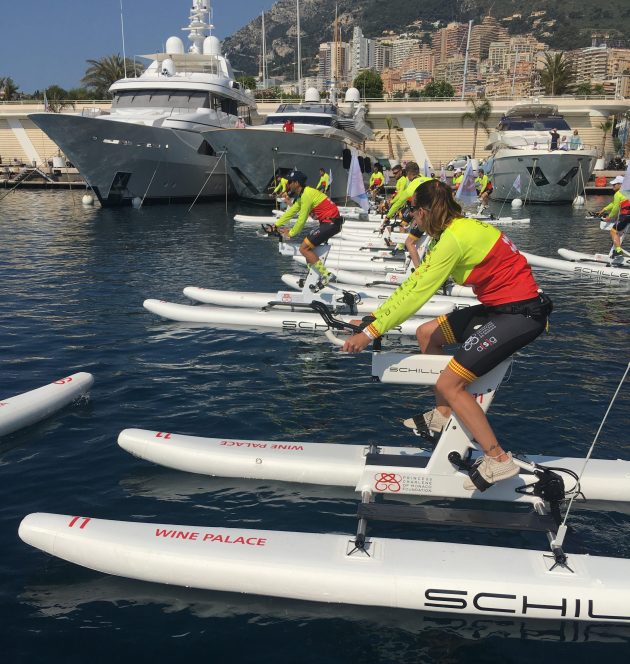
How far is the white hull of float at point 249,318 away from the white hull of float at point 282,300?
42cm

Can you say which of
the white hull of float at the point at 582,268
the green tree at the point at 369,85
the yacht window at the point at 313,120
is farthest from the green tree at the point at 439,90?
the white hull of float at the point at 582,268

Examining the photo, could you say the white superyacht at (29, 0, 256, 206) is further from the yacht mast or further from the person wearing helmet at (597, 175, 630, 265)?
the person wearing helmet at (597, 175, 630, 265)

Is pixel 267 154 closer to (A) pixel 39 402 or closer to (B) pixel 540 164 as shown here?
(B) pixel 540 164

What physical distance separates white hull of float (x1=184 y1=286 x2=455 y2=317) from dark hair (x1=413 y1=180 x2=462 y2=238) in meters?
7.26

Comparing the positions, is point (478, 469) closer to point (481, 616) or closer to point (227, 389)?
point (481, 616)

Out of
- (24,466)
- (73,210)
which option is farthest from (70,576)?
(73,210)

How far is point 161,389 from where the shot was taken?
29.6 feet

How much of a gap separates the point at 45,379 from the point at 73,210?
2761cm

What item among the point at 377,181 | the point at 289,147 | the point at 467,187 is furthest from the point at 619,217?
the point at 289,147

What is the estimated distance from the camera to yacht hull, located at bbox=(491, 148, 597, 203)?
4053cm

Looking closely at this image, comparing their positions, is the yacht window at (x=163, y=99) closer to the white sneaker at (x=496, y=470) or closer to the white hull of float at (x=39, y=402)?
the white hull of float at (x=39, y=402)

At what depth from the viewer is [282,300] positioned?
500 inches

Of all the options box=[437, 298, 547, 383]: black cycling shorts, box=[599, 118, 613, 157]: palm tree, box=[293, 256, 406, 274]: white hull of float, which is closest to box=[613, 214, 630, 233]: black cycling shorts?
box=[293, 256, 406, 274]: white hull of float

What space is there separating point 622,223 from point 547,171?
25.7 metres
